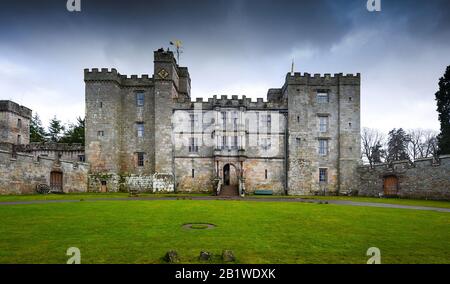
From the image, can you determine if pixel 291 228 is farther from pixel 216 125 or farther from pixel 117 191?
pixel 117 191

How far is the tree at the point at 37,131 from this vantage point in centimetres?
6333

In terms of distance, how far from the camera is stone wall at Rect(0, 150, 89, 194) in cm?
2794

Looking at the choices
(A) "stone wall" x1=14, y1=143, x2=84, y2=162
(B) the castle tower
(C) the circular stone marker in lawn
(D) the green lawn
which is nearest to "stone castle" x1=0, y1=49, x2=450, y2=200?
(A) "stone wall" x1=14, y1=143, x2=84, y2=162

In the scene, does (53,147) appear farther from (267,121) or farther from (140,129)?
(267,121)

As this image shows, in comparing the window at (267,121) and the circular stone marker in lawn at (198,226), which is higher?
the window at (267,121)

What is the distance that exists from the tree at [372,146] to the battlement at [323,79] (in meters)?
33.1

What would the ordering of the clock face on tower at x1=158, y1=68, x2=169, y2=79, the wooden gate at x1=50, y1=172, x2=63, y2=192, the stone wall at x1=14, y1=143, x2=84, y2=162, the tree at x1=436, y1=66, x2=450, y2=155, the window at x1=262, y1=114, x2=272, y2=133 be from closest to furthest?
the wooden gate at x1=50, y1=172, x2=63, y2=192 → the tree at x1=436, y1=66, x2=450, y2=155 → the clock face on tower at x1=158, y1=68, x2=169, y2=79 → the window at x1=262, y1=114, x2=272, y2=133 → the stone wall at x1=14, y1=143, x2=84, y2=162

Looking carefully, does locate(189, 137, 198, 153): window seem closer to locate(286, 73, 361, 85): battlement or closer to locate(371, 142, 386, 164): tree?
locate(286, 73, 361, 85): battlement

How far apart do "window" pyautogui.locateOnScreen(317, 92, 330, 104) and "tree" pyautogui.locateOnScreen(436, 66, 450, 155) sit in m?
13.0

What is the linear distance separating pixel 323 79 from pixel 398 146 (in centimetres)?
3731

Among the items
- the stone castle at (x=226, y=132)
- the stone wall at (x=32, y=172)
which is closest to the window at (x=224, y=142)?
A: the stone castle at (x=226, y=132)

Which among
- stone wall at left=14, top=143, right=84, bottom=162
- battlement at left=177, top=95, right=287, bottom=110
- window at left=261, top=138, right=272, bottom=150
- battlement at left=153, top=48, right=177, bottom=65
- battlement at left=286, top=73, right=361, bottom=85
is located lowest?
stone wall at left=14, top=143, right=84, bottom=162

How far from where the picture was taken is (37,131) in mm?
69812

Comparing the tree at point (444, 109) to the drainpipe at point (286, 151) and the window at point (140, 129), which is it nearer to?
the drainpipe at point (286, 151)
